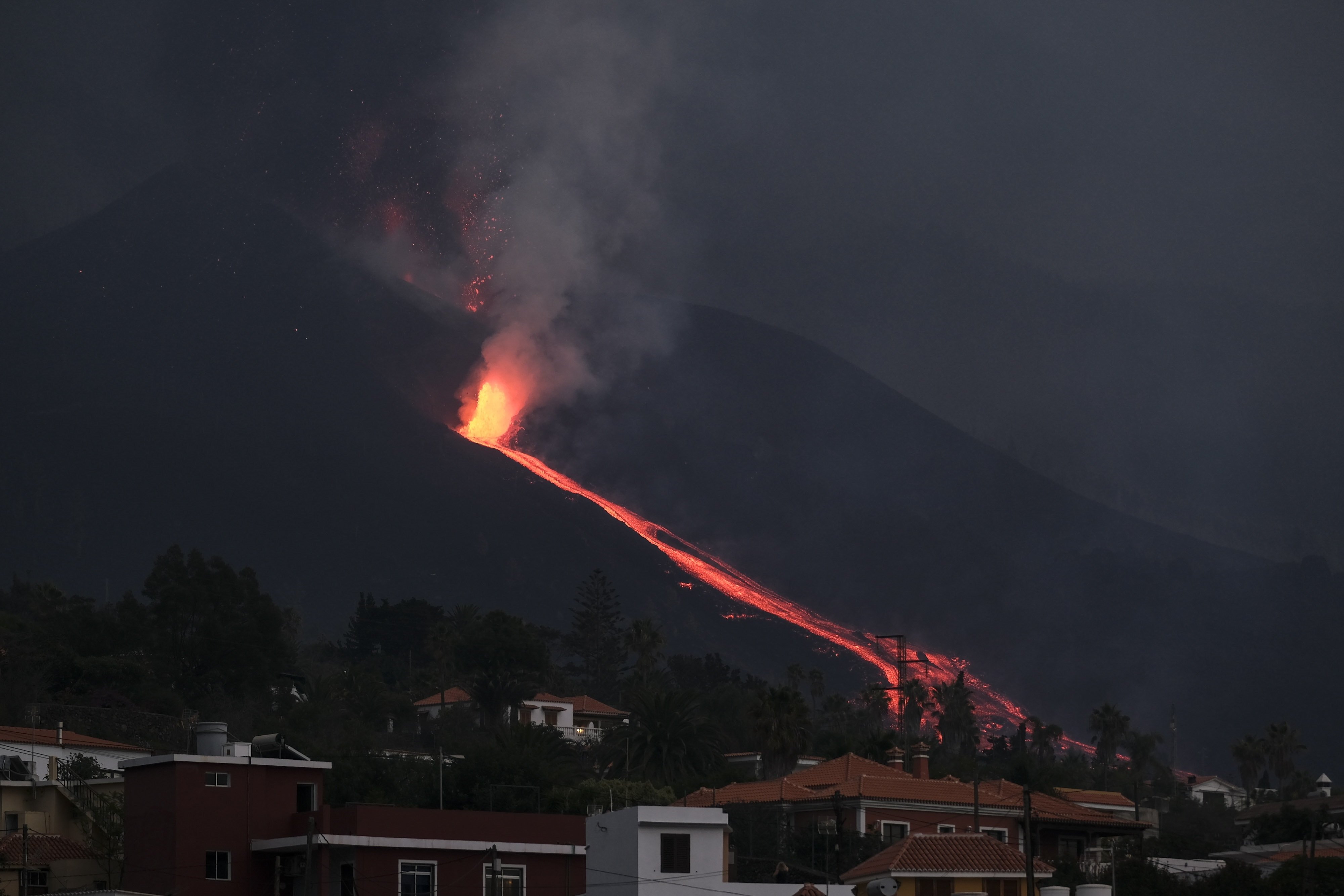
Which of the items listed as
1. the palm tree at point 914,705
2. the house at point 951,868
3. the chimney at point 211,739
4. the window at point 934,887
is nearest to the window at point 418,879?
the chimney at point 211,739

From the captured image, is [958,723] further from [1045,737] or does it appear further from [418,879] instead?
[418,879]

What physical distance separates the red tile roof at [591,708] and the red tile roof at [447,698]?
345 inches

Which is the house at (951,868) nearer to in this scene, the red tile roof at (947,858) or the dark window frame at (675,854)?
the red tile roof at (947,858)

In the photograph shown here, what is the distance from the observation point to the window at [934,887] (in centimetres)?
5866

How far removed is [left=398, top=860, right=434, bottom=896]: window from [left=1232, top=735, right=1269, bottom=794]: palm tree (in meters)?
138

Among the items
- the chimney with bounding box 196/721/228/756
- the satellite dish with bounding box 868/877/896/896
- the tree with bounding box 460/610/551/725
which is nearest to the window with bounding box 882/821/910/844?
the satellite dish with bounding box 868/877/896/896

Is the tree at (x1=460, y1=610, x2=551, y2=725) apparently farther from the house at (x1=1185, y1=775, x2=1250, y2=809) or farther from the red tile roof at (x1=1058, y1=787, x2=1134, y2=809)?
the house at (x1=1185, y1=775, x2=1250, y2=809)

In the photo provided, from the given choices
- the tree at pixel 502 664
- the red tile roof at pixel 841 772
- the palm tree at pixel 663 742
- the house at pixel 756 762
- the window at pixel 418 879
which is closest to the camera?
the window at pixel 418 879

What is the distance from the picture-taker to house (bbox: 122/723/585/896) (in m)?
56.7

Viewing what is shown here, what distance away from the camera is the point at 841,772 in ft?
287

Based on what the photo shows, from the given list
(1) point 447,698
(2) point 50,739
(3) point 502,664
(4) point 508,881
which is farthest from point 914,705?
(4) point 508,881

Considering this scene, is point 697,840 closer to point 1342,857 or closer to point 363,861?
point 363,861

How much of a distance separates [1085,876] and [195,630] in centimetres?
8893

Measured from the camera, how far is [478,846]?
2317 inches
